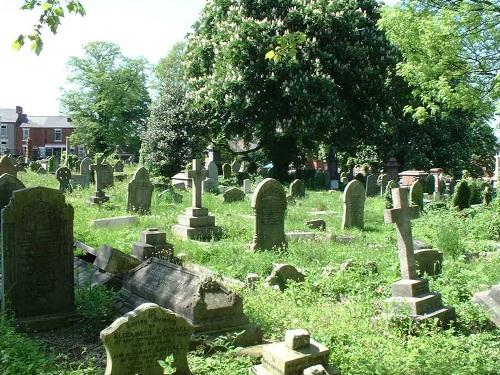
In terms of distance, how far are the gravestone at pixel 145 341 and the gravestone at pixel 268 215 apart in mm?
6421

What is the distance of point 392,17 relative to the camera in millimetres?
19000

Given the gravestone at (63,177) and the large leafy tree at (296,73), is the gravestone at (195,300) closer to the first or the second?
the gravestone at (63,177)

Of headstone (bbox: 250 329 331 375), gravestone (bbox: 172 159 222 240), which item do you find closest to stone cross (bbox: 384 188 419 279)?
headstone (bbox: 250 329 331 375)

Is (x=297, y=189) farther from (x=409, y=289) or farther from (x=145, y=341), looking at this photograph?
(x=145, y=341)

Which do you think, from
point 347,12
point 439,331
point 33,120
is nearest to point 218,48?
point 347,12

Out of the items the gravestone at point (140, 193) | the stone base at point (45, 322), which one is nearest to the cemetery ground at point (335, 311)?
the stone base at point (45, 322)

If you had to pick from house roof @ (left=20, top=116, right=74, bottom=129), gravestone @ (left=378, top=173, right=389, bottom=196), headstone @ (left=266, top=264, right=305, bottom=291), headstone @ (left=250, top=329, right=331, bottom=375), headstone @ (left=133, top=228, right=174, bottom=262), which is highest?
house roof @ (left=20, top=116, right=74, bottom=129)

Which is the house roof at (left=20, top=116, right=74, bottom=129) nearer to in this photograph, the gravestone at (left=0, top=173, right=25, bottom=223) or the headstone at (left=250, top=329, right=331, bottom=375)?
the gravestone at (left=0, top=173, right=25, bottom=223)

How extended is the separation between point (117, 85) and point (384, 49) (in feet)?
124

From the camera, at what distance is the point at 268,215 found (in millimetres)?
11727

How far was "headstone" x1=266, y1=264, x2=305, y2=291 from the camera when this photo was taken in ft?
27.3

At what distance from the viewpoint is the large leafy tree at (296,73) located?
88.0 ft

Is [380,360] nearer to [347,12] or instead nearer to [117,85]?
[347,12]

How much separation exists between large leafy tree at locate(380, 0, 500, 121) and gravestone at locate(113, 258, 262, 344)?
43.4 ft
